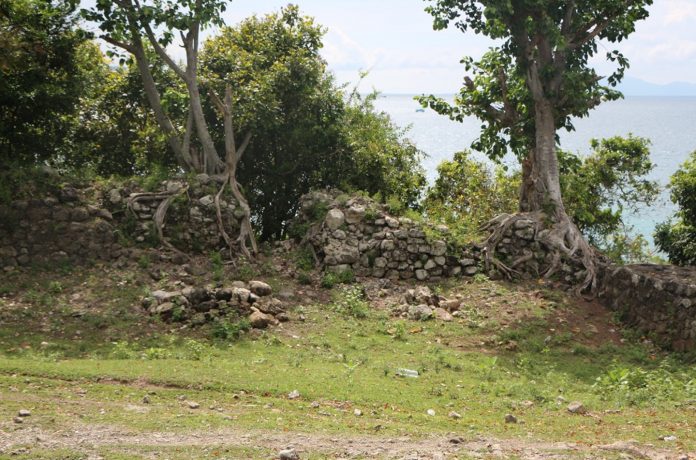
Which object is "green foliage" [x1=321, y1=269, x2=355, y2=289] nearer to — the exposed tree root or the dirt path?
the exposed tree root

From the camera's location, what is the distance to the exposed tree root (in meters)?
17.8

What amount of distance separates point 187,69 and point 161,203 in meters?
3.22

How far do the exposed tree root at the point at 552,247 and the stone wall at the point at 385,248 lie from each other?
1.81ft

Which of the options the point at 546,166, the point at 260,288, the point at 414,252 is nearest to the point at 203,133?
the point at 260,288

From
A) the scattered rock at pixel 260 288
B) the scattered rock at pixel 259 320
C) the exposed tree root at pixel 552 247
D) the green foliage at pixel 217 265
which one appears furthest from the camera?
the exposed tree root at pixel 552 247

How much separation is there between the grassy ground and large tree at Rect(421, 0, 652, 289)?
6.88 feet

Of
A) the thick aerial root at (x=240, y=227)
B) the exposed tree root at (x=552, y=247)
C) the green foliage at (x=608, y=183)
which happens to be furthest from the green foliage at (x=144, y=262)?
the green foliage at (x=608, y=183)

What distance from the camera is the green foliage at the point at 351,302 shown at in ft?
52.3

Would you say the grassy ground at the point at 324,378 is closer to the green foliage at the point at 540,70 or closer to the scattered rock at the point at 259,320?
the scattered rock at the point at 259,320

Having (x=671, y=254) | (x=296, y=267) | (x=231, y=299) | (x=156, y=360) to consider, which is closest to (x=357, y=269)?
(x=296, y=267)

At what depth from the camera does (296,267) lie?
17.8 m

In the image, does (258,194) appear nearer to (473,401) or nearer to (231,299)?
(231,299)

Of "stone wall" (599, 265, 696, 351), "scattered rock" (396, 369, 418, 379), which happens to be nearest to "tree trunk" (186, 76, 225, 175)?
"scattered rock" (396, 369, 418, 379)

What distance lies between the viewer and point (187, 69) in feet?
60.9
